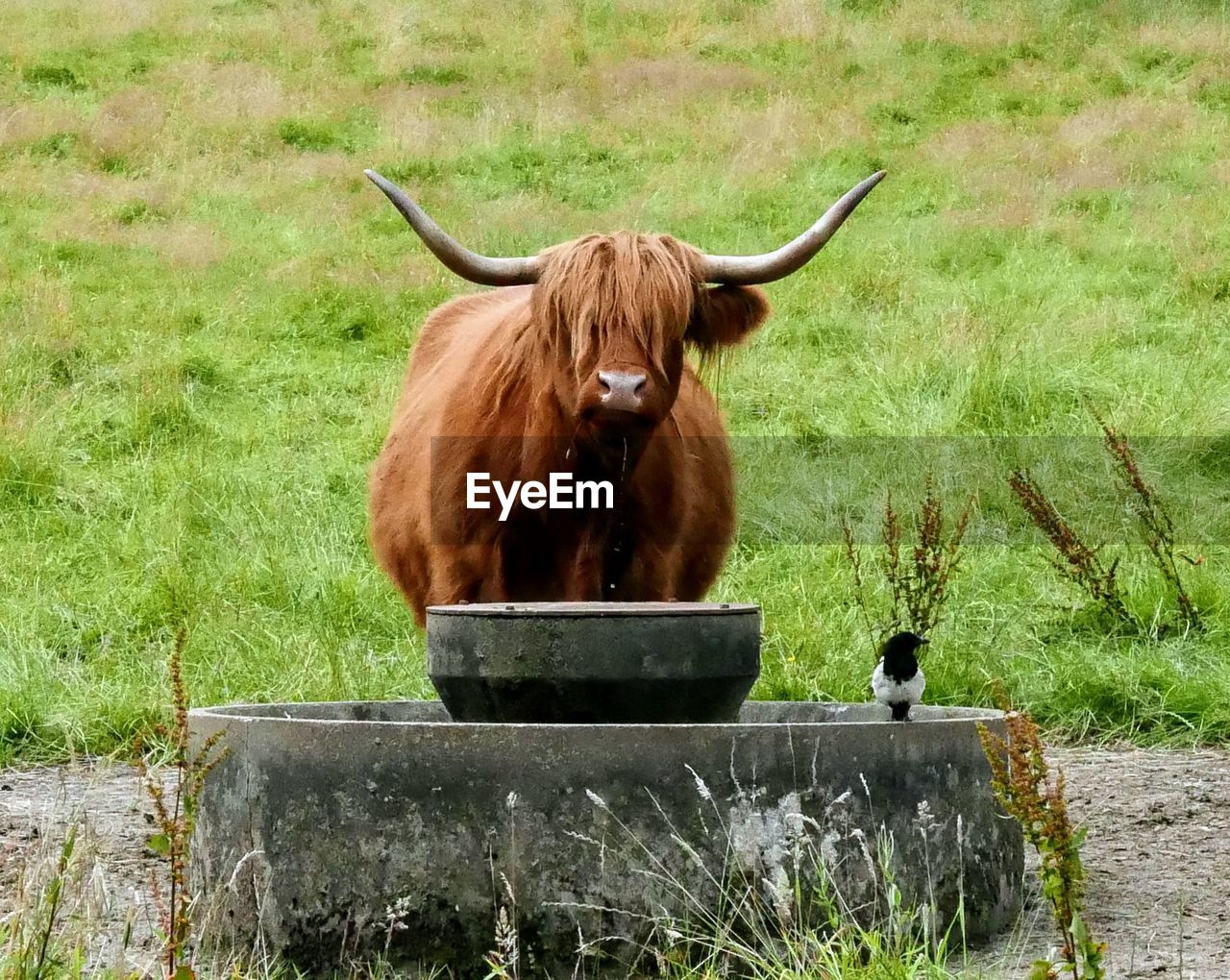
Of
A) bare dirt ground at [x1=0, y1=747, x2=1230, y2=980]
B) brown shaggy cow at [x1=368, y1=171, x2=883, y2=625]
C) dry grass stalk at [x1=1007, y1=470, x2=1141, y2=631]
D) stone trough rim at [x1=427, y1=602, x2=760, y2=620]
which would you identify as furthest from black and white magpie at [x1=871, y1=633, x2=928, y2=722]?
dry grass stalk at [x1=1007, y1=470, x2=1141, y2=631]

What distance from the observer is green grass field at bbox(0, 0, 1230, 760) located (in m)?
6.80

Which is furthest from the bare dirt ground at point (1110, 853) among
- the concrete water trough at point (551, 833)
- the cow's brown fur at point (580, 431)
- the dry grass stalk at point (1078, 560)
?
the cow's brown fur at point (580, 431)

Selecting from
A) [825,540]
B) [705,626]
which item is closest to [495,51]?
[825,540]

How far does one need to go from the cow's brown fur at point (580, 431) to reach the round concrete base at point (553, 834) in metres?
1.32

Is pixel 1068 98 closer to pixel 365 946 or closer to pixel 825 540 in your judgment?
pixel 825 540

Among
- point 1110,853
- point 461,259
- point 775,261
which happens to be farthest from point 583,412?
point 1110,853

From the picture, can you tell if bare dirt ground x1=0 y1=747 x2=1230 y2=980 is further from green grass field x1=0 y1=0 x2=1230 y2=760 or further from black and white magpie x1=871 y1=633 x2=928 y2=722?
black and white magpie x1=871 y1=633 x2=928 y2=722

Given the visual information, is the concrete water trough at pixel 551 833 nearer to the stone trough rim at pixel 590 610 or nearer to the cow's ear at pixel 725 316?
the stone trough rim at pixel 590 610

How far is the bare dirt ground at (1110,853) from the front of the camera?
11.1 feet

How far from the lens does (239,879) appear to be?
3523 mm

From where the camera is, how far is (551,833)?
331cm

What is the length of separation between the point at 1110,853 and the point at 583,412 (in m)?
1.75

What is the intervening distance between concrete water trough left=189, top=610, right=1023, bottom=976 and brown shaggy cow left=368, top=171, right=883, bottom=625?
1.30 meters

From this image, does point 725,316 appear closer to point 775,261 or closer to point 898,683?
point 775,261
